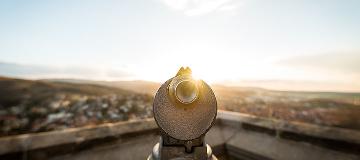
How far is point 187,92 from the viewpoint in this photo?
5.97ft

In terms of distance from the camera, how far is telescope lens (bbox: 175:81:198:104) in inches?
71.3

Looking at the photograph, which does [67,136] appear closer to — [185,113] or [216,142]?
[185,113]

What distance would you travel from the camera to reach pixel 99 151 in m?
3.01

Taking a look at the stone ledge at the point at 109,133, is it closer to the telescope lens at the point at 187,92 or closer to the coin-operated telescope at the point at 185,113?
the coin-operated telescope at the point at 185,113

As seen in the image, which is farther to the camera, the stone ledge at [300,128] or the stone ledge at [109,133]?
the stone ledge at [300,128]

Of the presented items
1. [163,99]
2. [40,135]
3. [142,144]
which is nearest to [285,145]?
[142,144]

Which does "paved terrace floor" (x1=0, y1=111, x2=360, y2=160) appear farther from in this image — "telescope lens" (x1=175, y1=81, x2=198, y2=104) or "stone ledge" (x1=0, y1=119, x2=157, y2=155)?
"telescope lens" (x1=175, y1=81, x2=198, y2=104)

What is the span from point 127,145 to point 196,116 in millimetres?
1702

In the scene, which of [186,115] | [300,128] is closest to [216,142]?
[300,128]

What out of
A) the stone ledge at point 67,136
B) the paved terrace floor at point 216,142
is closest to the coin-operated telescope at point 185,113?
the paved terrace floor at point 216,142

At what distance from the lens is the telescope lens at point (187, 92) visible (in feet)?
5.94

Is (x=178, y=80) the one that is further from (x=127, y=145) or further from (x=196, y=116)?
(x=127, y=145)

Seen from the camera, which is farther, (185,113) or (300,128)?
(300,128)

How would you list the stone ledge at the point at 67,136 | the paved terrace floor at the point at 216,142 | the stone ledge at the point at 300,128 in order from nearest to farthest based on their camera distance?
the stone ledge at the point at 67,136
the paved terrace floor at the point at 216,142
the stone ledge at the point at 300,128
